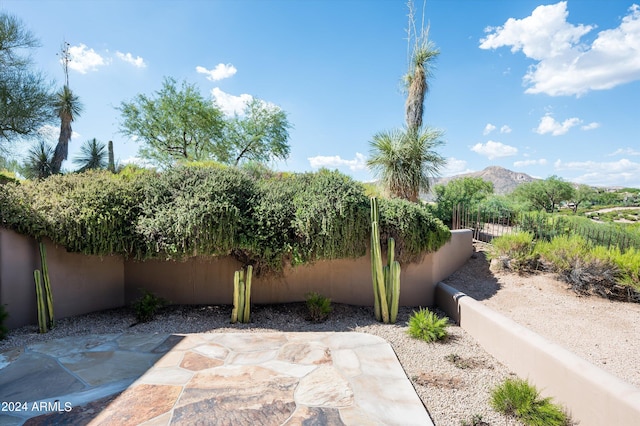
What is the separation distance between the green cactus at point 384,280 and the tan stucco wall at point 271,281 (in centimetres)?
68

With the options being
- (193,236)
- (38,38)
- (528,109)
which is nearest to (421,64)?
(528,109)

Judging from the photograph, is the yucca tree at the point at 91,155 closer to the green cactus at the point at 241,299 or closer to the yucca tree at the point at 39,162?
the yucca tree at the point at 39,162

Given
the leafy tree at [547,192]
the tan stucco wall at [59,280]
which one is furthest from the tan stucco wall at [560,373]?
the leafy tree at [547,192]

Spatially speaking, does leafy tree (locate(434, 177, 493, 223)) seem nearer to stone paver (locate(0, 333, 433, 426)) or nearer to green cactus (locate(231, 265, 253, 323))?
stone paver (locate(0, 333, 433, 426))

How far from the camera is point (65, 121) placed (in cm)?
1623

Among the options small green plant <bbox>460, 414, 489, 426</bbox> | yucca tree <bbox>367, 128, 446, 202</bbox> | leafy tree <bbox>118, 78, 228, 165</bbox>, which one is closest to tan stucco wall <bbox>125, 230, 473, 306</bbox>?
small green plant <bbox>460, 414, 489, 426</bbox>

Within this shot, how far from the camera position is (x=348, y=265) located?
5.19 m

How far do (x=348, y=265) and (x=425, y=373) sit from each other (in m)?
2.34

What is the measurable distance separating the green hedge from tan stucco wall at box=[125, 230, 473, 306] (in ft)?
1.33

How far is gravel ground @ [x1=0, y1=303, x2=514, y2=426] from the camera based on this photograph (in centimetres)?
258

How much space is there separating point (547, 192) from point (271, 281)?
1923cm

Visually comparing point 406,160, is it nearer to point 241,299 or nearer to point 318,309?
point 318,309

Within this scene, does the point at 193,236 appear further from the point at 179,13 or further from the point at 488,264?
the point at 179,13

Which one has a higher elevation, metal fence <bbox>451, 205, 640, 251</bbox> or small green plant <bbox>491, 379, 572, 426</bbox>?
metal fence <bbox>451, 205, 640, 251</bbox>
